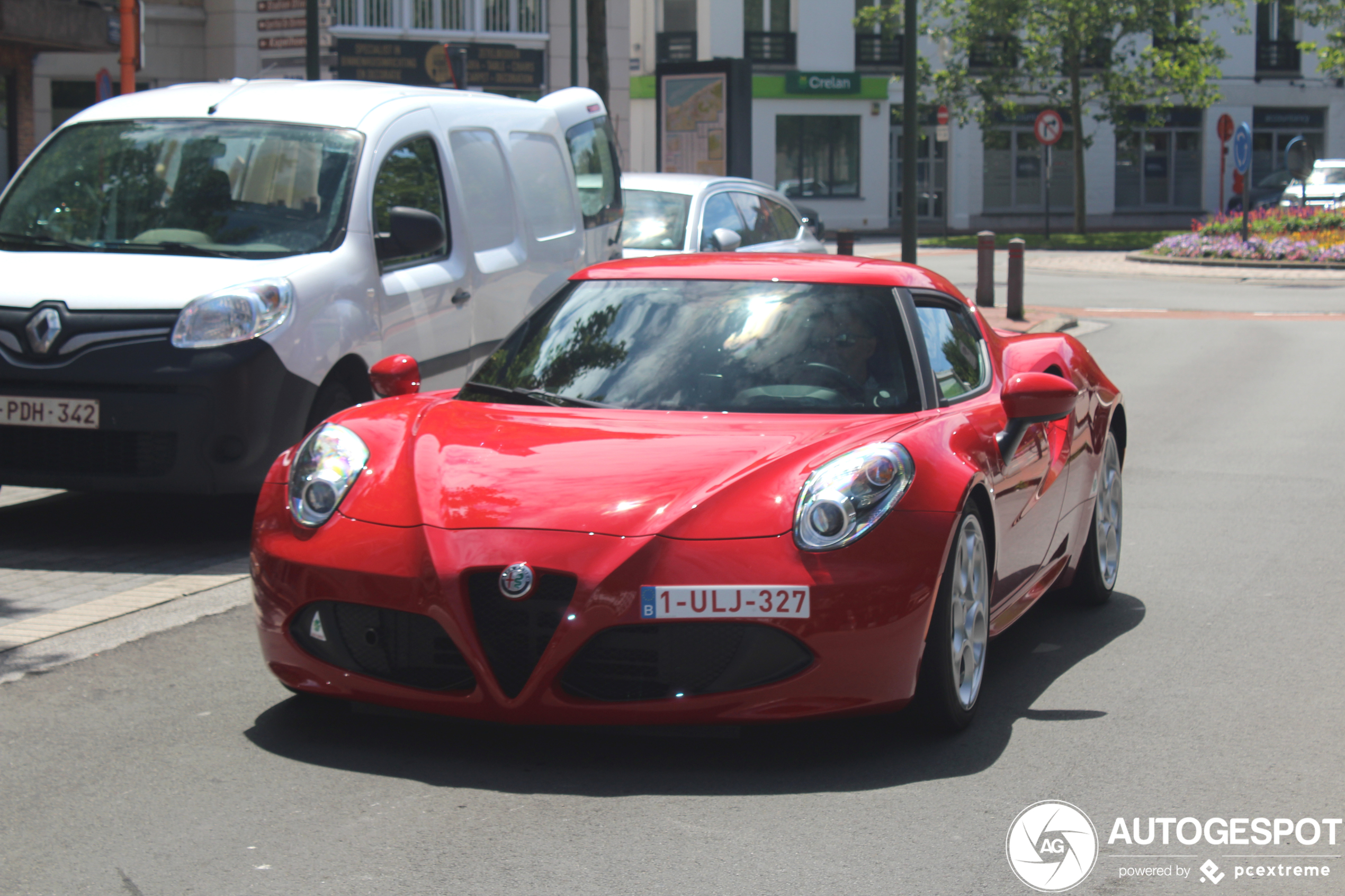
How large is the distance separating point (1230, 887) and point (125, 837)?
2.32 metres

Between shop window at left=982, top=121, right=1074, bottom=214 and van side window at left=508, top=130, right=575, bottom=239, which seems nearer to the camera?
van side window at left=508, top=130, right=575, bottom=239

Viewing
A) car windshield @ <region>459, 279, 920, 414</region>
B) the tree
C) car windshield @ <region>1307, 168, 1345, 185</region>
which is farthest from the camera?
the tree

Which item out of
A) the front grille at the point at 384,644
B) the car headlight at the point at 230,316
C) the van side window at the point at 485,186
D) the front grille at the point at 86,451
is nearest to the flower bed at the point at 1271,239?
the van side window at the point at 485,186

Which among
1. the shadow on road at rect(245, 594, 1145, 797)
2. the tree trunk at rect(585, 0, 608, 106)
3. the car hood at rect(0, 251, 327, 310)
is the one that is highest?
the tree trunk at rect(585, 0, 608, 106)

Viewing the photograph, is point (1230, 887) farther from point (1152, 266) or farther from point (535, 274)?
point (1152, 266)

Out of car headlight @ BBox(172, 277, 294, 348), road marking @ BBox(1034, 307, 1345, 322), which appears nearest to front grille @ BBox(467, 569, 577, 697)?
car headlight @ BBox(172, 277, 294, 348)

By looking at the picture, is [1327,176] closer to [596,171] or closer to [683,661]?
[596,171]

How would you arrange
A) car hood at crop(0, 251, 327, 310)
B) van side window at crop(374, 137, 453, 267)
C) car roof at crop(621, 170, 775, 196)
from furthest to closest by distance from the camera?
car roof at crop(621, 170, 775, 196) < van side window at crop(374, 137, 453, 267) < car hood at crop(0, 251, 327, 310)

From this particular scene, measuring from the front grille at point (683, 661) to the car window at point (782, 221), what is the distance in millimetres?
10990

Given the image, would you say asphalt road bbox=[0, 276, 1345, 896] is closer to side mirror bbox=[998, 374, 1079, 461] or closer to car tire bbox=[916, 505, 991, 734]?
car tire bbox=[916, 505, 991, 734]

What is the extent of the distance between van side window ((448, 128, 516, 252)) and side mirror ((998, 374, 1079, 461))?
4356mm

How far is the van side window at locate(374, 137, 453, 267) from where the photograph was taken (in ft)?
26.4

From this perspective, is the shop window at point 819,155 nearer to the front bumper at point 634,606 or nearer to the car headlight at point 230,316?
the car headlight at point 230,316

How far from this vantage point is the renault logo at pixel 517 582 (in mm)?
4008
